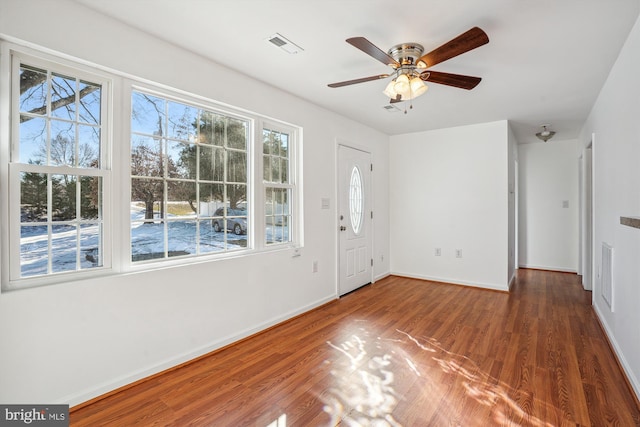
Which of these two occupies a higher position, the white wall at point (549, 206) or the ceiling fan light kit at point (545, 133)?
the ceiling fan light kit at point (545, 133)

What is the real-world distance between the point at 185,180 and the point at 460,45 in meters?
2.30

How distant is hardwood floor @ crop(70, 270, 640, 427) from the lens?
1930 mm

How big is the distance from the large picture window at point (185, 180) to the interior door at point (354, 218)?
1.66 metres

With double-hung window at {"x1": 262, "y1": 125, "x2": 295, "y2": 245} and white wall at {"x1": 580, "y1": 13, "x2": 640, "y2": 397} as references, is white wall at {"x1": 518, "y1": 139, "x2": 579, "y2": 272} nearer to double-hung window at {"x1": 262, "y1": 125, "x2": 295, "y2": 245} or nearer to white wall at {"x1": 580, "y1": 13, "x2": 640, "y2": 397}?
white wall at {"x1": 580, "y1": 13, "x2": 640, "y2": 397}

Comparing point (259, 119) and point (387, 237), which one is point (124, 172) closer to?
point (259, 119)

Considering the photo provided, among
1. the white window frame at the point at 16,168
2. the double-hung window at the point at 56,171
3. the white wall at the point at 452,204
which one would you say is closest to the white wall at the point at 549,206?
the white wall at the point at 452,204

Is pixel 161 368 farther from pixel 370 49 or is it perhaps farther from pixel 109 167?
pixel 370 49

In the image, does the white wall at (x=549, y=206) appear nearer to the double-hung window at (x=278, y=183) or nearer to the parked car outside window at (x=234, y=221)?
the double-hung window at (x=278, y=183)

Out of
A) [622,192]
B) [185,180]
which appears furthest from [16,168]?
[622,192]

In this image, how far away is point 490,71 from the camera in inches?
116

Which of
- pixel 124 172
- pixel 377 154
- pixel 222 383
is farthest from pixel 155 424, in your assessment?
pixel 377 154

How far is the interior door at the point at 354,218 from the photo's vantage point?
176 inches

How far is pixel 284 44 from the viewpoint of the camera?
2.47 meters

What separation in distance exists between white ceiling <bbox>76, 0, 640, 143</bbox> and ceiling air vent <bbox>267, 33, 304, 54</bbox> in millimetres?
42
